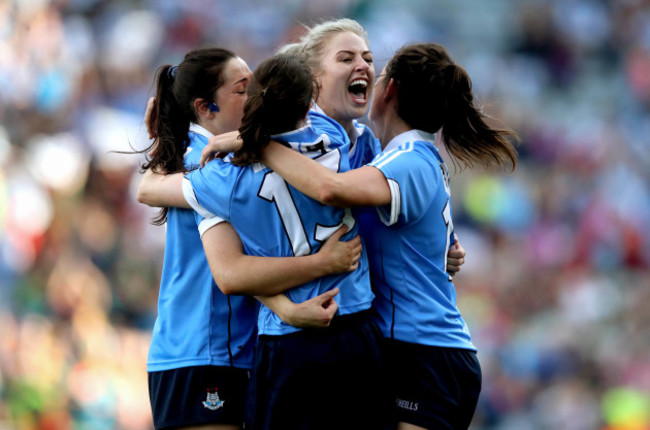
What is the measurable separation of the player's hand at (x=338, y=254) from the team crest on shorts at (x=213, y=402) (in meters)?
0.69

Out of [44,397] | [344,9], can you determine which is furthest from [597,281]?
[44,397]

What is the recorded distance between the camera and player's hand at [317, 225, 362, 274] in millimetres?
3242

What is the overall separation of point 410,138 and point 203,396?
4.03 ft

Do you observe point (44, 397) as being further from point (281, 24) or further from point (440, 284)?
point (440, 284)

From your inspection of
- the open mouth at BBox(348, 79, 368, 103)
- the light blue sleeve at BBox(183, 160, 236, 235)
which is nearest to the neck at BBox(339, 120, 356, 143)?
the open mouth at BBox(348, 79, 368, 103)

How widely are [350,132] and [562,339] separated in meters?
5.35

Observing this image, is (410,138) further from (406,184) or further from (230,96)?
(230,96)

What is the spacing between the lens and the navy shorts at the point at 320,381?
10.5 ft

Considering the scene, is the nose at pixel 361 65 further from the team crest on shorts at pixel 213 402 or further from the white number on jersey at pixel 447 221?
the team crest on shorts at pixel 213 402

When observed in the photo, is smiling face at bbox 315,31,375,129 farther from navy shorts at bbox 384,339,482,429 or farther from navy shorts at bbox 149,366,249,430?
navy shorts at bbox 149,366,249,430

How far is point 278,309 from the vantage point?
3.27 metres

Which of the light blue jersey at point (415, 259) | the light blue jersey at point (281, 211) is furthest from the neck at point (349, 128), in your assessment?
the light blue jersey at point (281, 211)

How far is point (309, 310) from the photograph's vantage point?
3.20m

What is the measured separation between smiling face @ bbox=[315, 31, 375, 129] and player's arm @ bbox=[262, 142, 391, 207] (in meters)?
0.57
